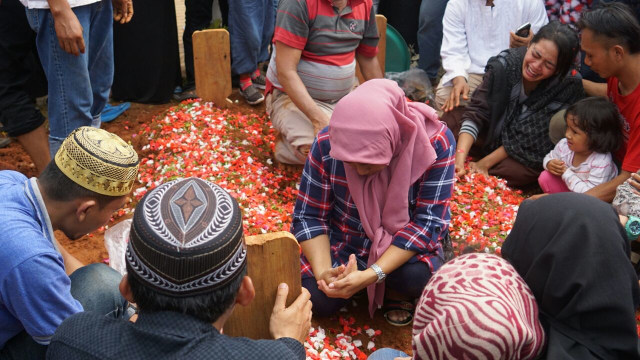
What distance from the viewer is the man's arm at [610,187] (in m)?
3.40

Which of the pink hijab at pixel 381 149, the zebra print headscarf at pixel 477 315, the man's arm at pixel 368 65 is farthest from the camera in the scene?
the man's arm at pixel 368 65

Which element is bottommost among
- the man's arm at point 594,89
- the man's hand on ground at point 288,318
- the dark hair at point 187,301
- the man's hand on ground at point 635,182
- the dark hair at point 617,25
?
the man's hand on ground at point 635,182

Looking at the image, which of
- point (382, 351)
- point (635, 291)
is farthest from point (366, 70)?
point (635, 291)

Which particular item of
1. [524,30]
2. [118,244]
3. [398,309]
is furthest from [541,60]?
[118,244]

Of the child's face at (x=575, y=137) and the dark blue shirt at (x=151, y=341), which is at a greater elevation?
the dark blue shirt at (x=151, y=341)

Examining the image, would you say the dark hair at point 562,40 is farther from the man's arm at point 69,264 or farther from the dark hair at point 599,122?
the man's arm at point 69,264

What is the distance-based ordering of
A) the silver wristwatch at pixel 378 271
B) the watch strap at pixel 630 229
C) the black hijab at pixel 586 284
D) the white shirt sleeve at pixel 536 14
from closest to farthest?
1. the black hijab at pixel 586 284
2. the silver wristwatch at pixel 378 271
3. the watch strap at pixel 630 229
4. the white shirt sleeve at pixel 536 14

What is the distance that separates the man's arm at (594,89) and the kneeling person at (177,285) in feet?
11.1

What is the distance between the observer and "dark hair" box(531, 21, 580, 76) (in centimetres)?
371

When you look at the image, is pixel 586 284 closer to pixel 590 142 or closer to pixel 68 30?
pixel 590 142

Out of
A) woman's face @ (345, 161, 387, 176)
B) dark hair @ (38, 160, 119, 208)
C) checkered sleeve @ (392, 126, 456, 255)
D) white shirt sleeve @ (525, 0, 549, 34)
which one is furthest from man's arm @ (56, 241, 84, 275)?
white shirt sleeve @ (525, 0, 549, 34)

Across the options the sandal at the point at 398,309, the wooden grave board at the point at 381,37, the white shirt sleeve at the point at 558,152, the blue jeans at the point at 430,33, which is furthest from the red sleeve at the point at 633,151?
the blue jeans at the point at 430,33

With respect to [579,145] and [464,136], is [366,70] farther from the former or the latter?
[579,145]

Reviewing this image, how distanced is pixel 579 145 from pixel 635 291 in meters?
2.15
